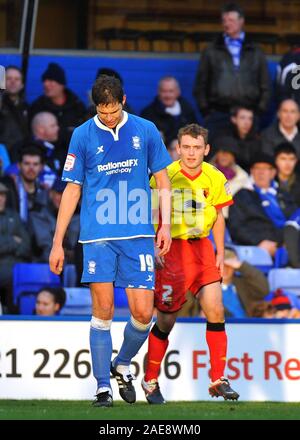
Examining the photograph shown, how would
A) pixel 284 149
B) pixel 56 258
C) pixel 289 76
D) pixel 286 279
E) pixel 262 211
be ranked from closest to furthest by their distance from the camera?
1. pixel 56 258
2. pixel 286 279
3. pixel 262 211
4. pixel 284 149
5. pixel 289 76

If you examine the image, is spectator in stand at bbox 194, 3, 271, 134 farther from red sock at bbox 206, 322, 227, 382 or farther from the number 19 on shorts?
the number 19 on shorts

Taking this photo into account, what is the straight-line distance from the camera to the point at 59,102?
1588cm

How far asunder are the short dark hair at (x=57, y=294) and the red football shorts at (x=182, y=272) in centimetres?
333

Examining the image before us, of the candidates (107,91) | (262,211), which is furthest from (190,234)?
(262,211)

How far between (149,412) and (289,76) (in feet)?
27.5

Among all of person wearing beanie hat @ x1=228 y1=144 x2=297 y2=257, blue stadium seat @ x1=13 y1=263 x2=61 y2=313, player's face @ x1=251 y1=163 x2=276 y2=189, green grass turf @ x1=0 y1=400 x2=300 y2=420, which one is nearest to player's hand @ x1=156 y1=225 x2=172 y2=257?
green grass turf @ x1=0 y1=400 x2=300 y2=420

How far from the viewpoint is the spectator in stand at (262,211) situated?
48.0 ft

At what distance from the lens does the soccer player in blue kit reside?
29.6 ft

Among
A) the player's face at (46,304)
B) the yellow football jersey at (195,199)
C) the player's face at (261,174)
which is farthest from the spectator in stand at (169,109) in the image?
the yellow football jersey at (195,199)

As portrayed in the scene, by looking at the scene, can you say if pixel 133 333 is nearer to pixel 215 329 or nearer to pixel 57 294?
pixel 215 329

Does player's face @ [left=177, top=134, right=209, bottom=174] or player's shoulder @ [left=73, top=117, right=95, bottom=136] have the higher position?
player's shoulder @ [left=73, top=117, right=95, bottom=136]

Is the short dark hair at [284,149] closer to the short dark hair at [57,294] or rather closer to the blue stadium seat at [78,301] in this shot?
the blue stadium seat at [78,301]

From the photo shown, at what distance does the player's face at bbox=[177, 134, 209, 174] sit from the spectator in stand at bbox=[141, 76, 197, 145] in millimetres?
5899

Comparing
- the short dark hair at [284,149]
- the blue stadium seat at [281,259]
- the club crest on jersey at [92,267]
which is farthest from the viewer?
the short dark hair at [284,149]
